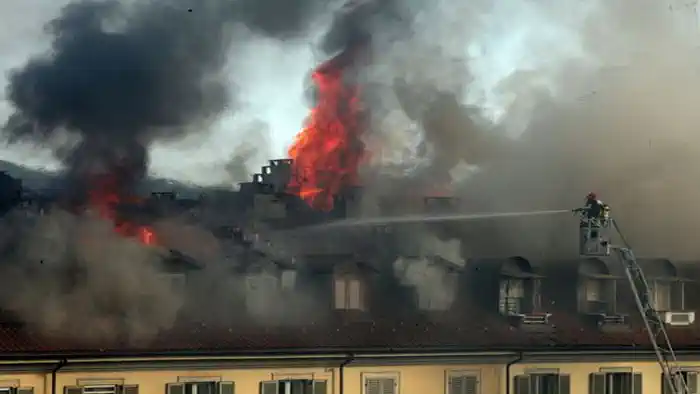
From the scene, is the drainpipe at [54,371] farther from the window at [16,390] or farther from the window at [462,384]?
the window at [462,384]

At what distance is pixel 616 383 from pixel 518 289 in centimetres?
149

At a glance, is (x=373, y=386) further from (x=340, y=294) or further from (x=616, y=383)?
(x=616, y=383)

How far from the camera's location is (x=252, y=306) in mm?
10078

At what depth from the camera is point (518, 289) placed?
34.9 feet

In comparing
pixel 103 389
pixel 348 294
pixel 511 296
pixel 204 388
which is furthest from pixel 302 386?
pixel 511 296

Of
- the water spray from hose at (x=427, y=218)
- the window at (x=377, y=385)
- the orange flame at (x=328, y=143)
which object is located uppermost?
the orange flame at (x=328, y=143)

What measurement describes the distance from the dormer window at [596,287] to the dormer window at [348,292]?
8.54 feet

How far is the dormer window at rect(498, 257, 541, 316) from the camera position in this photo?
10.6 metres

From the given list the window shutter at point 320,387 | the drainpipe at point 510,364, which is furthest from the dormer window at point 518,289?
the window shutter at point 320,387

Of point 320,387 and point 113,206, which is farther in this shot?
point 113,206

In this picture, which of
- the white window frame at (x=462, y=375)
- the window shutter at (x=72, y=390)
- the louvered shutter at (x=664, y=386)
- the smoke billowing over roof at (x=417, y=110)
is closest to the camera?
the window shutter at (x=72, y=390)

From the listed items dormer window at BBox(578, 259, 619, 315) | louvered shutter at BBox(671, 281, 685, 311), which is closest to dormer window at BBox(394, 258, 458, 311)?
dormer window at BBox(578, 259, 619, 315)

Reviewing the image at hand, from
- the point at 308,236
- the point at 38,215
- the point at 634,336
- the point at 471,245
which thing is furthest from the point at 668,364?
the point at 38,215

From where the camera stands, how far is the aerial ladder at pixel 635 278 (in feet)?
33.9
